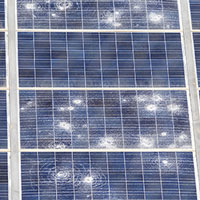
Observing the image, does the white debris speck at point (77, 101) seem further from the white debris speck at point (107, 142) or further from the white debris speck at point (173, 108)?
the white debris speck at point (173, 108)

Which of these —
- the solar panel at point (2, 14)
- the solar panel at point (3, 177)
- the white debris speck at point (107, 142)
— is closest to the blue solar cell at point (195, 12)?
the white debris speck at point (107, 142)

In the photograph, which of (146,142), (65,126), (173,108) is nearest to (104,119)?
(65,126)

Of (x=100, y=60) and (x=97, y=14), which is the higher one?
(x=97, y=14)

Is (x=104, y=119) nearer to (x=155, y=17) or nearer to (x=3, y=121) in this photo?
(x=3, y=121)

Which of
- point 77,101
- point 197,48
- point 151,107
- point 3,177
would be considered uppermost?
point 197,48

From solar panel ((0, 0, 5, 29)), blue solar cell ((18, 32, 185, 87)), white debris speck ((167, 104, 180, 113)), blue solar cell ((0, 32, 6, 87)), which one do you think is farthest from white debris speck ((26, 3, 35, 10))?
white debris speck ((167, 104, 180, 113))

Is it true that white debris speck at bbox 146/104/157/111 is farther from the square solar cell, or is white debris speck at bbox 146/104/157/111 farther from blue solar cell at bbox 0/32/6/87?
blue solar cell at bbox 0/32/6/87

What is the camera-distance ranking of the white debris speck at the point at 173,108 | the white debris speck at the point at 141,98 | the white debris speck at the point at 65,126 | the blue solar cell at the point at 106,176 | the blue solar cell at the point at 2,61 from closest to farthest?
1. the blue solar cell at the point at 106,176
2. the white debris speck at the point at 65,126
3. the blue solar cell at the point at 2,61
4. the white debris speck at the point at 173,108
5. the white debris speck at the point at 141,98

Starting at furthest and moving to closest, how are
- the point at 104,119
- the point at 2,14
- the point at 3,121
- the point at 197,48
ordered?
the point at 197,48 < the point at 2,14 < the point at 104,119 < the point at 3,121
